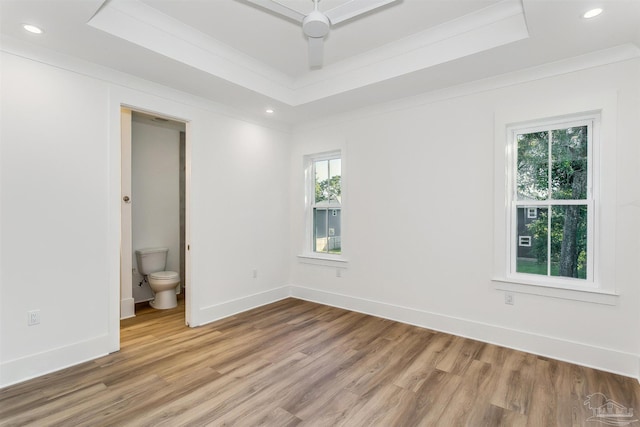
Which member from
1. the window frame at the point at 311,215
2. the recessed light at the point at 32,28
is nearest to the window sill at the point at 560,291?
the window frame at the point at 311,215

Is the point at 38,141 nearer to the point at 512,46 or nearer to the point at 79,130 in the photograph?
the point at 79,130

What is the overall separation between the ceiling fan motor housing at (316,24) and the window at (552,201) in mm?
2204

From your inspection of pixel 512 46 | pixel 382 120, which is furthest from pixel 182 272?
pixel 512 46

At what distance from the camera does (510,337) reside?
300 cm

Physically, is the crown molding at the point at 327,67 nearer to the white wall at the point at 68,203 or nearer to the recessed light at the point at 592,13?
the recessed light at the point at 592,13

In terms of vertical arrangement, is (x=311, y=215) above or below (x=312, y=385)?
above

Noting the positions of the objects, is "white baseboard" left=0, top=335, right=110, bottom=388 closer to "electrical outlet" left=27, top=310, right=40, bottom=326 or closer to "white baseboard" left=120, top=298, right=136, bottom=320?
"electrical outlet" left=27, top=310, right=40, bottom=326

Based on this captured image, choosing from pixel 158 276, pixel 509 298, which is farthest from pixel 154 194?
pixel 509 298

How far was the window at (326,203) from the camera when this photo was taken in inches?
175

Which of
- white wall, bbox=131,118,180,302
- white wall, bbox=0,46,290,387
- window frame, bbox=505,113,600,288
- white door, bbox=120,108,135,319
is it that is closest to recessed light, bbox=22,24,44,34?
white wall, bbox=0,46,290,387

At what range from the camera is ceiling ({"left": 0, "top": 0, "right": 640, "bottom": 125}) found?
219 cm

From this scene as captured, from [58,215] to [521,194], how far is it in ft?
13.6

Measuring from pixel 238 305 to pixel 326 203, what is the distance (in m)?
1.82

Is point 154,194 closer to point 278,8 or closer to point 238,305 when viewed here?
point 238,305
